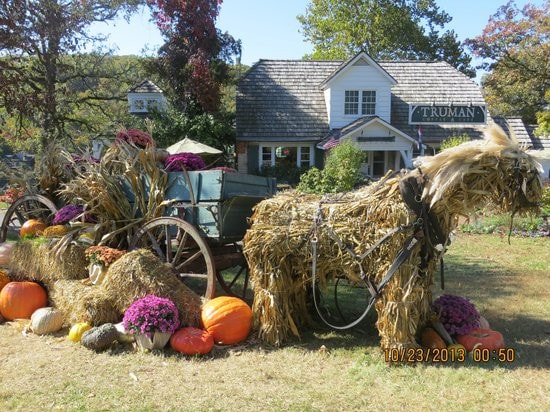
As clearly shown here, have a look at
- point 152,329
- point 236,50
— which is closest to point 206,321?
point 152,329

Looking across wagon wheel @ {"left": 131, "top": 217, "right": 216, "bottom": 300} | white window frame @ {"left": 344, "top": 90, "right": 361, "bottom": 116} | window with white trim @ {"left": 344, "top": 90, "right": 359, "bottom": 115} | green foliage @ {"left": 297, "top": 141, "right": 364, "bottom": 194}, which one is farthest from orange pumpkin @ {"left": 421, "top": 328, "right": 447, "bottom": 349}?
window with white trim @ {"left": 344, "top": 90, "right": 359, "bottom": 115}

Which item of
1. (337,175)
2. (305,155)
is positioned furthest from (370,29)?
(337,175)

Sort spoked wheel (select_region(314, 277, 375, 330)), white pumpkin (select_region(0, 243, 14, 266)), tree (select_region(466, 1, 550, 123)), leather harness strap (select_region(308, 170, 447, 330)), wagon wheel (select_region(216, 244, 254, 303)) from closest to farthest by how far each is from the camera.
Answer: leather harness strap (select_region(308, 170, 447, 330))
spoked wheel (select_region(314, 277, 375, 330))
wagon wheel (select_region(216, 244, 254, 303))
white pumpkin (select_region(0, 243, 14, 266))
tree (select_region(466, 1, 550, 123))

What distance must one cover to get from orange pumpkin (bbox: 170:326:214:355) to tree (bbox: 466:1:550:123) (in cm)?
3067

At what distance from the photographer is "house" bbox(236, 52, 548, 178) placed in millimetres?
20953

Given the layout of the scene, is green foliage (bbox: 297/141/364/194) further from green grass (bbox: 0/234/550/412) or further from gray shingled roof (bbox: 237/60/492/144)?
green grass (bbox: 0/234/550/412)

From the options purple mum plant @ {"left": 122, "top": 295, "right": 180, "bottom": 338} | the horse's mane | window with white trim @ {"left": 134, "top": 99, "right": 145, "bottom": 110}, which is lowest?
purple mum plant @ {"left": 122, "top": 295, "right": 180, "bottom": 338}

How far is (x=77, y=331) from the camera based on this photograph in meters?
5.25

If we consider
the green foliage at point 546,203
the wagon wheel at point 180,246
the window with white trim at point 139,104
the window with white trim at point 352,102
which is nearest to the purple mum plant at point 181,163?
the wagon wheel at point 180,246

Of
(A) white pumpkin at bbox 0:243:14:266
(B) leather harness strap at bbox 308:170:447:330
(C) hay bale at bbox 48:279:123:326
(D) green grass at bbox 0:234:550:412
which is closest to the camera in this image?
(D) green grass at bbox 0:234:550:412

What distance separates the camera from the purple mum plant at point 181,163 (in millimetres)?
6102

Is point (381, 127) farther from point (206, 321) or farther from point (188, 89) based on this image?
point (206, 321)

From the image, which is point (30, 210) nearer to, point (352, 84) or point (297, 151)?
point (297, 151)

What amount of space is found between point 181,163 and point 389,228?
2.77m
